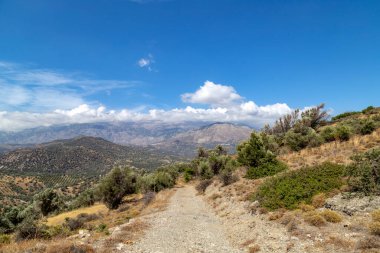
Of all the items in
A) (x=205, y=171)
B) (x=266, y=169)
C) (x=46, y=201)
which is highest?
(x=266, y=169)

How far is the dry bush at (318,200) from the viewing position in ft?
62.6

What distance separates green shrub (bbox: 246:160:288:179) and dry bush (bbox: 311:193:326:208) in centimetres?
1325

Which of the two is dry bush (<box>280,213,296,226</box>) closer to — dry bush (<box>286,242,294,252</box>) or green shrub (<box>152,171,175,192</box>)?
dry bush (<box>286,242,294,252</box>)

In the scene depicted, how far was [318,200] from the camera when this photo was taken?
19438 mm

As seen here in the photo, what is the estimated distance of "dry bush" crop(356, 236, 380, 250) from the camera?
11.6m

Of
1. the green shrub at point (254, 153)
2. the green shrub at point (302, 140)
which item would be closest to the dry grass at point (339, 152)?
the green shrub at point (254, 153)

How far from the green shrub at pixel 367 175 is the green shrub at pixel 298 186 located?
1.44 metres

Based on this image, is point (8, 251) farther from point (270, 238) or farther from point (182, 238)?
point (270, 238)

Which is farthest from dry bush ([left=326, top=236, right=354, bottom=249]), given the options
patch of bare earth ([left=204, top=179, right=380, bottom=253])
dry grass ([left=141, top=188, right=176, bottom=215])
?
dry grass ([left=141, top=188, right=176, bottom=215])

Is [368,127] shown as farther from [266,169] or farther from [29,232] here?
[29,232]

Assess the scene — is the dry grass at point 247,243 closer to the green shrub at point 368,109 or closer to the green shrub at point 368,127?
the green shrub at point 368,127

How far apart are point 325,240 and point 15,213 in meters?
67.2

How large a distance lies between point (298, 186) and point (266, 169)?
39.9ft

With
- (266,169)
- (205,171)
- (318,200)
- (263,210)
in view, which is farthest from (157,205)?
(205,171)
